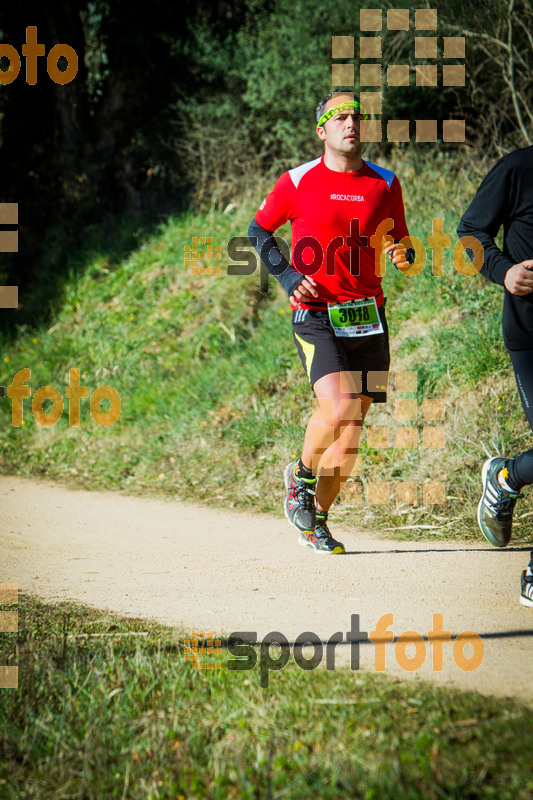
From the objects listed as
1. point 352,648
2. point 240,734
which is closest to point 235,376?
point 352,648

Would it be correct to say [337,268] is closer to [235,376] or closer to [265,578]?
[265,578]

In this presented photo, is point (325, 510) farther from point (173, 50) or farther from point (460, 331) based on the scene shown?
point (173, 50)

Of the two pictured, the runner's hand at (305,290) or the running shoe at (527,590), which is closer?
the running shoe at (527,590)

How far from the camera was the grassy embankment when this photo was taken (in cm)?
649

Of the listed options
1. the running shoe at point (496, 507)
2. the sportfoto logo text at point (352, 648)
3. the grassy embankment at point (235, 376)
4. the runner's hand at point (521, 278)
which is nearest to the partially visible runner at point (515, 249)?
the runner's hand at point (521, 278)

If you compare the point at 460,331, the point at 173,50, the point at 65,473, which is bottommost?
the point at 65,473

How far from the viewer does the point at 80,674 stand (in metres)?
3.29

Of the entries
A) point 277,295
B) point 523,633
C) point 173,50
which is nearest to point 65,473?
point 277,295

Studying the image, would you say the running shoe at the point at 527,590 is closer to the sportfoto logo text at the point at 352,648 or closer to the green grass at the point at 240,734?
the sportfoto logo text at the point at 352,648

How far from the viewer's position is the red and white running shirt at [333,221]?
485cm

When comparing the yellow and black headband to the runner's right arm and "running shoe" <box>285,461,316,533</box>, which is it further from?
"running shoe" <box>285,461,316,533</box>

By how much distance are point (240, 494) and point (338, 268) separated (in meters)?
2.90

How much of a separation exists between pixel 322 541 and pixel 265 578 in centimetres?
66

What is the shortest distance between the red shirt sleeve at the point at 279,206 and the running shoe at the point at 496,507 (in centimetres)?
191
